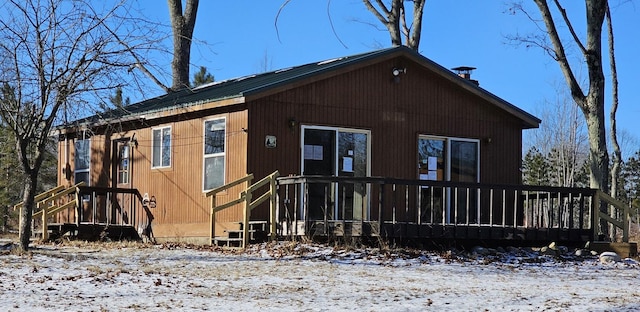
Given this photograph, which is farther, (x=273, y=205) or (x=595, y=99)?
(x=595, y=99)

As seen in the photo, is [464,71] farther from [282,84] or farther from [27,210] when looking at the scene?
[27,210]

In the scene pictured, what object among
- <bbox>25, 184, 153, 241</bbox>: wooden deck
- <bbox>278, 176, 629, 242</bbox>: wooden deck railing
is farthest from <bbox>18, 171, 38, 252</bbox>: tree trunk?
<bbox>278, 176, 629, 242</bbox>: wooden deck railing

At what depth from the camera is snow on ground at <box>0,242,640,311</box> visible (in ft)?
31.4

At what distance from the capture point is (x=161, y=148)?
18812 mm

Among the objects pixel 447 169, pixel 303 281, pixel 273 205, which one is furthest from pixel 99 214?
pixel 303 281

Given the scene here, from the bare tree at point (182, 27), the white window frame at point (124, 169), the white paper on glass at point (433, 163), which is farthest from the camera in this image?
the bare tree at point (182, 27)

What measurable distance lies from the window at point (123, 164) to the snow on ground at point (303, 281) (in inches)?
168

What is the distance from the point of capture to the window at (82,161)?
21.3 m

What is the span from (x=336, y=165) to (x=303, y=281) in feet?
19.8

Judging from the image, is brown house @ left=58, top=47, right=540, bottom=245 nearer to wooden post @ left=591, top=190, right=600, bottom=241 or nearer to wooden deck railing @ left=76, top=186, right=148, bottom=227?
wooden deck railing @ left=76, top=186, right=148, bottom=227

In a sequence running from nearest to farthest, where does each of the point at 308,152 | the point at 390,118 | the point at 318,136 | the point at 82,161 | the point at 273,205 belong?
the point at 273,205
the point at 308,152
the point at 318,136
the point at 390,118
the point at 82,161

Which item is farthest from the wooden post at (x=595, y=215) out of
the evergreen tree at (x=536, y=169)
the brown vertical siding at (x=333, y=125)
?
the evergreen tree at (x=536, y=169)

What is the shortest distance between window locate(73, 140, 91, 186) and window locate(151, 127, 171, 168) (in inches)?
115

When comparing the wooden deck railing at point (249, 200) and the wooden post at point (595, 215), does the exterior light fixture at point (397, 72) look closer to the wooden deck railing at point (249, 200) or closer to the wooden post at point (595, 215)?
the wooden deck railing at point (249, 200)
